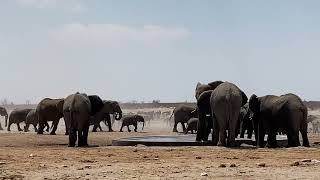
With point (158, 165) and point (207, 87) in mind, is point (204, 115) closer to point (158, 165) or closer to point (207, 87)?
point (207, 87)

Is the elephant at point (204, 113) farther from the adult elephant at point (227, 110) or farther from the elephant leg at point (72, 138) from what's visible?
the elephant leg at point (72, 138)

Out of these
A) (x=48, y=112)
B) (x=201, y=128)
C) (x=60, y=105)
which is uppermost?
(x=60, y=105)

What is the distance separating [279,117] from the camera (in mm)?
26516

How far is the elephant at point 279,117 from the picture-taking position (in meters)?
25.8

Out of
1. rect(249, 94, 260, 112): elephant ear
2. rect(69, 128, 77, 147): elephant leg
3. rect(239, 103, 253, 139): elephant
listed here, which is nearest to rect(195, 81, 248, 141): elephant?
rect(249, 94, 260, 112): elephant ear

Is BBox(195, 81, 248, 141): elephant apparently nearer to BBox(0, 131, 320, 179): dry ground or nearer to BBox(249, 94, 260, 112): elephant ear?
BBox(249, 94, 260, 112): elephant ear

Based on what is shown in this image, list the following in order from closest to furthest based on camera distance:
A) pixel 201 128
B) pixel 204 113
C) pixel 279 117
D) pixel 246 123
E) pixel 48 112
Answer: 1. pixel 279 117
2. pixel 204 113
3. pixel 201 128
4. pixel 246 123
5. pixel 48 112

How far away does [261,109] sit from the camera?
2798 cm

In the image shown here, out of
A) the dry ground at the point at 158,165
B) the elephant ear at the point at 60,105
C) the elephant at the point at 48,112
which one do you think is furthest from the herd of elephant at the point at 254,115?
the elephant at the point at 48,112

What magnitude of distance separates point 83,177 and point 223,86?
12.7 metres

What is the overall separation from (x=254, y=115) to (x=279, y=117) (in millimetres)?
2083

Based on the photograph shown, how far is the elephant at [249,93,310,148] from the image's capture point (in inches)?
1016

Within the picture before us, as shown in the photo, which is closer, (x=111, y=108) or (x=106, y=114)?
(x=106, y=114)

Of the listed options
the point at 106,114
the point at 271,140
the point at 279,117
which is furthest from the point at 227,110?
the point at 106,114
